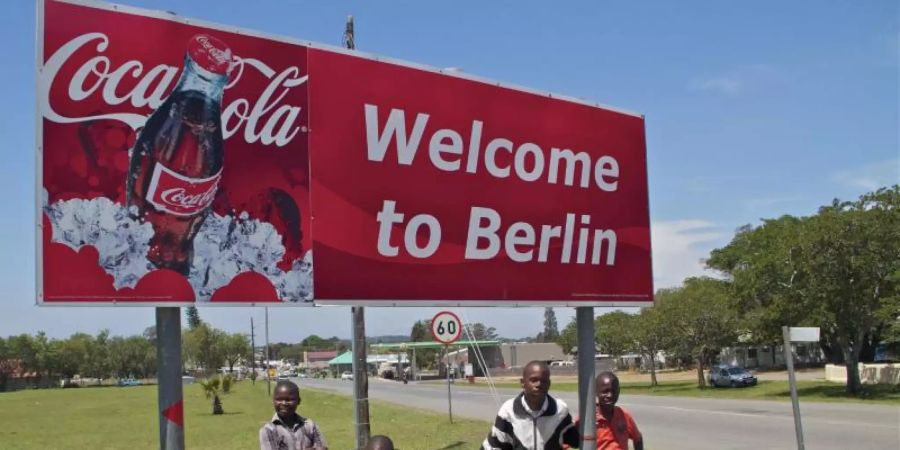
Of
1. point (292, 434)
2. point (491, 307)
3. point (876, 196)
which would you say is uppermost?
point (876, 196)

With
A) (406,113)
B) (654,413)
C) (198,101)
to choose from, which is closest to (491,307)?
(406,113)

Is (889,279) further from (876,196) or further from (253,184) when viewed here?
(253,184)

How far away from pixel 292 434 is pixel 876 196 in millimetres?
27749

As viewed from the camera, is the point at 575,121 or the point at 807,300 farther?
the point at 807,300

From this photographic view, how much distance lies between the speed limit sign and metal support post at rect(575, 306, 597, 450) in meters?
9.94

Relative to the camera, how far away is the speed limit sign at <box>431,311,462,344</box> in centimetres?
1602

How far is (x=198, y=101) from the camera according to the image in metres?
4.66

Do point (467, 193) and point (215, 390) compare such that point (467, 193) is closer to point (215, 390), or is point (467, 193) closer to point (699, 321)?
point (215, 390)

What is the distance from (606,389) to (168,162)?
317 cm

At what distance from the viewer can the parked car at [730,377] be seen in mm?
39406

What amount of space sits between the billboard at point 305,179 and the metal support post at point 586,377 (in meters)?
0.19

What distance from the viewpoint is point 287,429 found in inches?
198

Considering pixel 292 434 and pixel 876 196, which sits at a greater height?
pixel 876 196

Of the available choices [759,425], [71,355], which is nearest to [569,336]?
[759,425]
